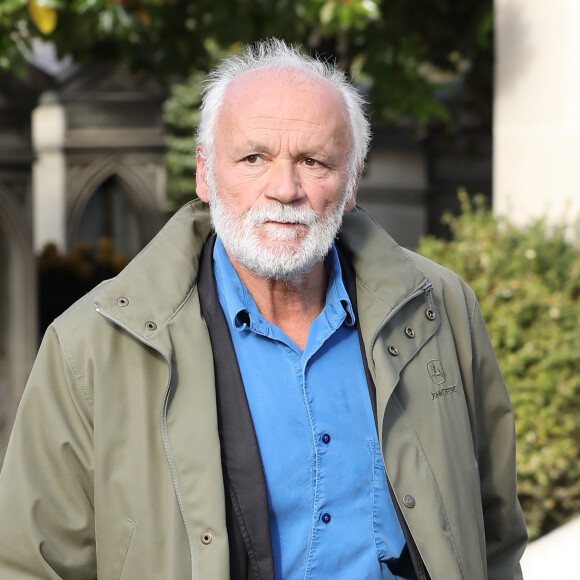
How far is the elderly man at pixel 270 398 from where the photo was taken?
2072 mm

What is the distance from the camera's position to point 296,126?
90.2 inches

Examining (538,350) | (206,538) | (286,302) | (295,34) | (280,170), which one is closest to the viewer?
(206,538)

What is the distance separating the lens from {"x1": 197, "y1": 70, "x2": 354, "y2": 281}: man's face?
229 centimetres

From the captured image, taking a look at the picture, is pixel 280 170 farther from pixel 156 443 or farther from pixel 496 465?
pixel 496 465

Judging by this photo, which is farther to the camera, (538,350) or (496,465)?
(538,350)

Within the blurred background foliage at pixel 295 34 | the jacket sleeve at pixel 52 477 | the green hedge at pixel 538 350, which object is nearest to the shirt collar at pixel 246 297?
the jacket sleeve at pixel 52 477

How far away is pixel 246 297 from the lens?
2354 millimetres

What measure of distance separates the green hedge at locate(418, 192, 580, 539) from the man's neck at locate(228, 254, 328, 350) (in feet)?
9.34

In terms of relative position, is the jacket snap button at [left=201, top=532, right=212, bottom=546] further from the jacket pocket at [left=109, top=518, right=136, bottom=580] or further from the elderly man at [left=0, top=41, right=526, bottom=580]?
the jacket pocket at [left=109, top=518, right=136, bottom=580]

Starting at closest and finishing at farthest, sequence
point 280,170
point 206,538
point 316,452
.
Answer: point 206,538, point 316,452, point 280,170

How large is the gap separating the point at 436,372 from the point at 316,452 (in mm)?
319

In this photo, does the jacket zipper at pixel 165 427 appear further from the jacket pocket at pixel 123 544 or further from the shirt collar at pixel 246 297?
the shirt collar at pixel 246 297

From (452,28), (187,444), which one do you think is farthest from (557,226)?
(187,444)

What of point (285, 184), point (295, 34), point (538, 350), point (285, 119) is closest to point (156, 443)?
point (285, 184)
